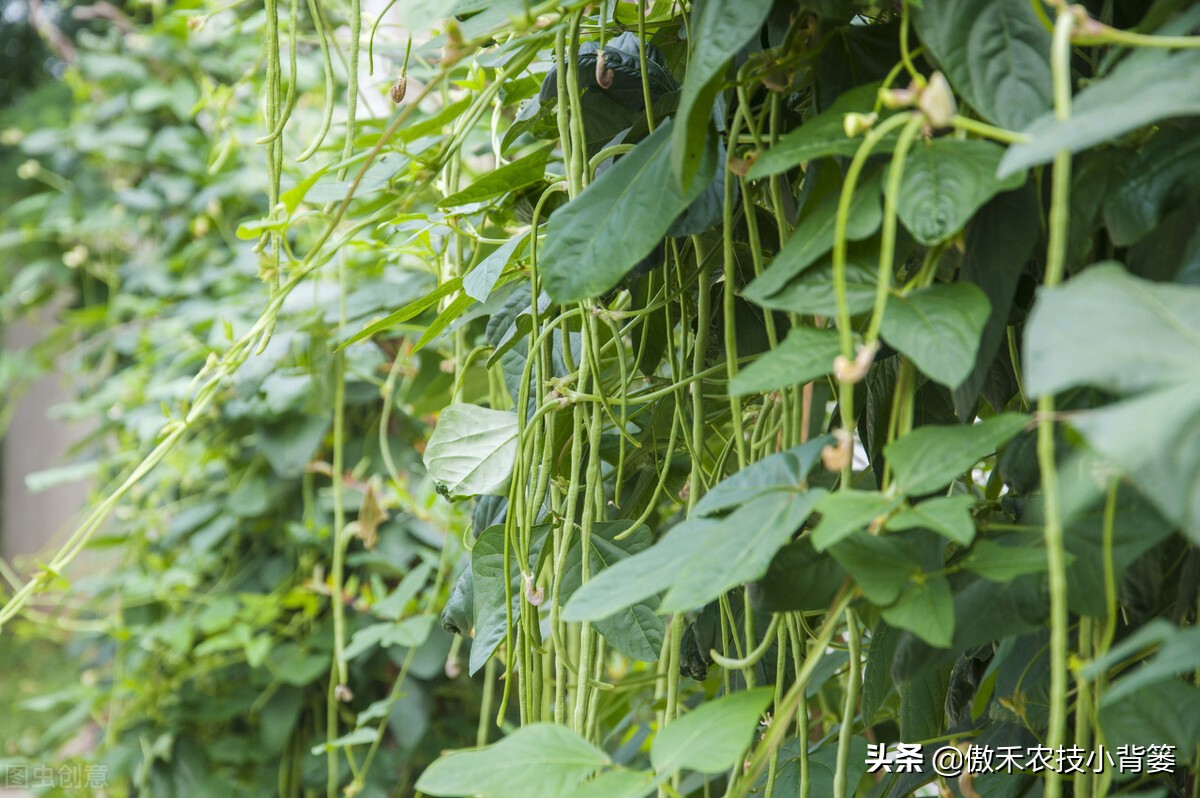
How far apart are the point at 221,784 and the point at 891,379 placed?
44.5 inches

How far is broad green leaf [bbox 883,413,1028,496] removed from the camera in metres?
0.31

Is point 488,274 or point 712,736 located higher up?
point 488,274

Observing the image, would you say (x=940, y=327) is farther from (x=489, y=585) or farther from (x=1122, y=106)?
(x=489, y=585)

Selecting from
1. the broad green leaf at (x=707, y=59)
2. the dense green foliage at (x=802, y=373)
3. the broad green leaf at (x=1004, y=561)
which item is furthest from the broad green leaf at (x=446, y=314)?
the broad green leaf at (x=1004, y=561)

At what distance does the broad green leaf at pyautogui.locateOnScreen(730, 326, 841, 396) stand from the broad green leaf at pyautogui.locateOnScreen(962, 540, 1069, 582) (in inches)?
3.0

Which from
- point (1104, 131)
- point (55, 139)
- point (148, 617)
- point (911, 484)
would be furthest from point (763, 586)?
point (55, 139)

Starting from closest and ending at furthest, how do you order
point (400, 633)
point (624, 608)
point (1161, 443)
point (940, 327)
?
1. point (1161, 443)
2. point (940, 327)
3. point (624, 608)
4. point (400, 633)

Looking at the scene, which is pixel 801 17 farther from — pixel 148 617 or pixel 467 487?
pixel 148 617

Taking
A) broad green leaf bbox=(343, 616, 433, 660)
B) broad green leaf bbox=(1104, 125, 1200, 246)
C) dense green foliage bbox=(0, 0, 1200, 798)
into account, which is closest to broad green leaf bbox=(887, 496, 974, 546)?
dense green foliage bbox=(0, 0, 1200, 798)

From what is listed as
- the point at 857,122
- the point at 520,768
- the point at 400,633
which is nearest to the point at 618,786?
the point at 520,768

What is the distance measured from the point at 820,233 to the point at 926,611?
0.44 ft

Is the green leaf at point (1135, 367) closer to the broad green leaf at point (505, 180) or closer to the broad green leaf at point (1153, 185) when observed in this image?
the broad green leaf at point (1153, 185)

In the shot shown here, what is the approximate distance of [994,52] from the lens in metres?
0.35

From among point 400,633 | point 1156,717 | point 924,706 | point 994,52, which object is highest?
point 994,52
